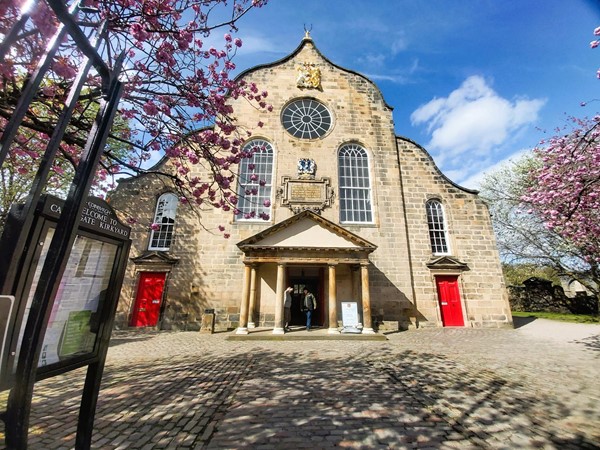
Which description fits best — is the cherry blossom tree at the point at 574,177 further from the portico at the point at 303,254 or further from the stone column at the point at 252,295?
the stone column at the point at 252,295

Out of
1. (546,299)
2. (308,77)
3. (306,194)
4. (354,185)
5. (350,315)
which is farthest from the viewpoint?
(546,299)

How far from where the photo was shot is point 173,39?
13.9 ft

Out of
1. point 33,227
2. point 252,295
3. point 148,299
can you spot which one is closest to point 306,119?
point 252,295

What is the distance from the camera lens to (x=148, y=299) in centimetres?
1281

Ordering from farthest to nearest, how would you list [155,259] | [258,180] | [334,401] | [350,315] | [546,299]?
[546,299], [258,180], [155,259], [350,315], [334,401]

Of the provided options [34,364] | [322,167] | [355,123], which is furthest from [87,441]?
[355,123]

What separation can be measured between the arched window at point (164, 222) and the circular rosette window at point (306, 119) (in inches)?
309

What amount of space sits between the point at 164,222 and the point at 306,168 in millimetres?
8186

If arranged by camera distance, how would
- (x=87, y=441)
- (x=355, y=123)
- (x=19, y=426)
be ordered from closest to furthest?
(x=19, y=426), (x=87, y=441), (x=355, y=123)

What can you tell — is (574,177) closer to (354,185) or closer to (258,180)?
(354,185)

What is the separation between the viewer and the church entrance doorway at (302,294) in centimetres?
1345

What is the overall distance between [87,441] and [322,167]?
553 inches

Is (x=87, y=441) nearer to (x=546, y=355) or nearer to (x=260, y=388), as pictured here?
(x=260, y=388)

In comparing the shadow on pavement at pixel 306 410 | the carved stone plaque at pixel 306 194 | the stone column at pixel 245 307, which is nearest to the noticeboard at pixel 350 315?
the stone column at pixel 245 307
